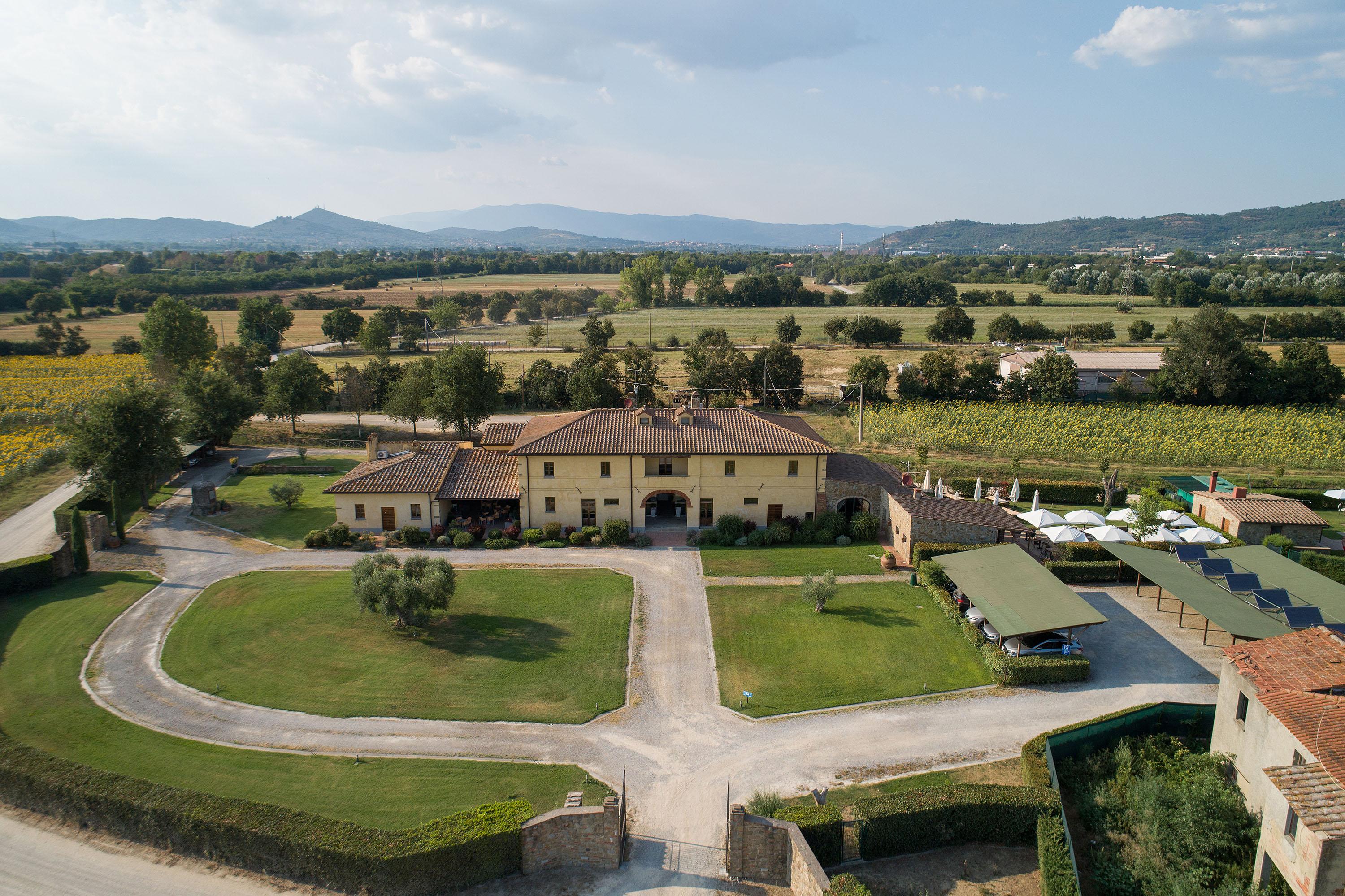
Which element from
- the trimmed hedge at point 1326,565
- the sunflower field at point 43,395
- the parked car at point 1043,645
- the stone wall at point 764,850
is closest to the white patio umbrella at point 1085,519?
the trimmed hedge at point 1326,565

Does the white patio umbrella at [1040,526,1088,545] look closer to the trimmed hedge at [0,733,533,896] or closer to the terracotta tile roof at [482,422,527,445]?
the trimmed hedge at [0,733,533,896]

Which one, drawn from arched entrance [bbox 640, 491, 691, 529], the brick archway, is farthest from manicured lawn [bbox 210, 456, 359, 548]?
arched entrance [bbox 640, 491, 691, 529]

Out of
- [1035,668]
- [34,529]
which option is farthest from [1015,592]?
[34,529]

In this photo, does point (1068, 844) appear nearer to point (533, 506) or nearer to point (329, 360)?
point (533, 506)

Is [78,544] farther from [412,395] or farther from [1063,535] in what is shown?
[1063,535]

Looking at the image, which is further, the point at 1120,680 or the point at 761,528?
the point at 761,528

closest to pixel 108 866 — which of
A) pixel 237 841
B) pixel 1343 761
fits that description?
pixel 237 841

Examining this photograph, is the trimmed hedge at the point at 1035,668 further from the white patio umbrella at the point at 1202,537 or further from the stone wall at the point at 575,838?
the stone wall at the point at 575,838
